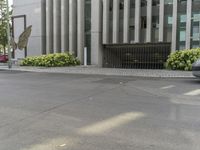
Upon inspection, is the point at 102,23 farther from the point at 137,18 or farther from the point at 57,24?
the point at 57,24

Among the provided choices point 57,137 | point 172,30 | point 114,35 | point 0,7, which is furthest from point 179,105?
point 0,7

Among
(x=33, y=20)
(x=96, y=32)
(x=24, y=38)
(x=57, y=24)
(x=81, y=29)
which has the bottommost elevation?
(x=24, y=38)

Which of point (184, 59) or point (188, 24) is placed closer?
point (184, 59)

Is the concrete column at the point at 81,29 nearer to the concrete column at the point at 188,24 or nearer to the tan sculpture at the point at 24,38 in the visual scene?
the tan sculpture at the point at 24,38

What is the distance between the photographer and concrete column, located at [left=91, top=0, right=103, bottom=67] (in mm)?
26188

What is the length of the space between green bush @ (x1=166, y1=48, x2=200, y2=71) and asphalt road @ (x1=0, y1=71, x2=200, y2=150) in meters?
8.21

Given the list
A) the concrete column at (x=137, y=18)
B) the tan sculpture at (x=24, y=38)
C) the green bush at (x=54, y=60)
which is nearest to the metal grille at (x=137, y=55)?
the concrete column at (x=137, y=18)

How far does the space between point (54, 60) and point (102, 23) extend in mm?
5400

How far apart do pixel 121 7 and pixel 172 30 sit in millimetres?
5379

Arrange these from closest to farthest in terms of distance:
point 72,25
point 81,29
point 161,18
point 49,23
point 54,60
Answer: point 161,18 → point 54,60 → point 81,29 → point 72,25 → point 49,23

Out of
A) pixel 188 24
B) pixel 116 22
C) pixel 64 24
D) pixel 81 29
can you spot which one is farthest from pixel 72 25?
pixel 188 24

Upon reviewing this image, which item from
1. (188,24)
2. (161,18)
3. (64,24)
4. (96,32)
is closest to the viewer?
(188,24)

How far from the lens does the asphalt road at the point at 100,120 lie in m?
4.95

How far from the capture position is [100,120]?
6.49 m
